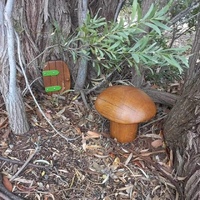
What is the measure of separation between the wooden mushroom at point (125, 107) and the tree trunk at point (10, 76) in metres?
0.30

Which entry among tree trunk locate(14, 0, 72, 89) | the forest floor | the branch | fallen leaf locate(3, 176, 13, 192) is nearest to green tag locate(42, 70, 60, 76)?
tree trunk locate(14, 0, 72, 89)

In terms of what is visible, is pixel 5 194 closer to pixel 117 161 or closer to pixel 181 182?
pixel 117 161

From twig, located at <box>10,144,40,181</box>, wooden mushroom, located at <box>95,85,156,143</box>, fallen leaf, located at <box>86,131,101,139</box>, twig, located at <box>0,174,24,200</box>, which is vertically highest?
wooden mushroom, located at <box>95,85,156,143</box>

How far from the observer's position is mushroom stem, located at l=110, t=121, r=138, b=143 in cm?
111

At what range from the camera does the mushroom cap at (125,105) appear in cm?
102

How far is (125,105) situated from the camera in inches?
40.3

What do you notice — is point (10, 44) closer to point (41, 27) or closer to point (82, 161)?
point (41, 27)

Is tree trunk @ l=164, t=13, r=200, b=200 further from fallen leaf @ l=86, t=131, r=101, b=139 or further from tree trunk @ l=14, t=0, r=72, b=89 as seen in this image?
tree trunk @ l=14, t=0, r=72, b=89

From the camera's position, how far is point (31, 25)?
122 centimetres

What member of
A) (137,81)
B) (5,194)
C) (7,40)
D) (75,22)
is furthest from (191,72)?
(5,194)

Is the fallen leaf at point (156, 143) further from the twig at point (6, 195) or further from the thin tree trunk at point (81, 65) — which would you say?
the twig at point (6, 195)

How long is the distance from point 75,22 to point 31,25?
195 millimetres

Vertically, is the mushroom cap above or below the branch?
below

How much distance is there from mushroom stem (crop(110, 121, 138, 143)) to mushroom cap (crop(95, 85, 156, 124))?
8 cm
